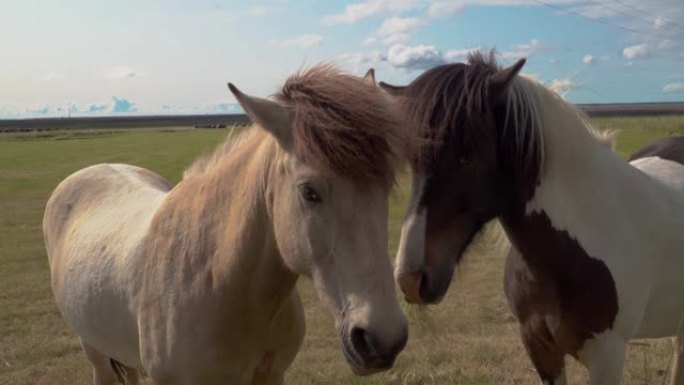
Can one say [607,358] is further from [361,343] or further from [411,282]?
[361,343]

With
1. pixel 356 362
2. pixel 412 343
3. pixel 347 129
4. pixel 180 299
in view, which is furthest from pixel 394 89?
pixel 412 343

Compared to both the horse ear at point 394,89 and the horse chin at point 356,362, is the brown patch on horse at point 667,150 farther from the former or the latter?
the horse chin at point 356,362

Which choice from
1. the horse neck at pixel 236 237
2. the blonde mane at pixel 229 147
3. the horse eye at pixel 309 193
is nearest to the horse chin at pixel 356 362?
the horse eye at pixel 309 193

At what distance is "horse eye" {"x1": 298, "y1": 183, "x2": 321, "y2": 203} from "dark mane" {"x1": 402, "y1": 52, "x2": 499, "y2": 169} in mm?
755

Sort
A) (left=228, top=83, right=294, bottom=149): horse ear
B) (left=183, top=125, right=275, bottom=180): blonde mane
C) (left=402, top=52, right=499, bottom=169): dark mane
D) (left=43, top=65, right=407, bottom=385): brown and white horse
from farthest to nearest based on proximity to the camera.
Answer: (left=402, top=52, right=499, bottom=169): dark mane, (left=183, top=125, right=275, bottom=180): blonde mane, (left=228, top=83, right=294, bottom=149): horse ear, (left=43, top=65, right=407, bottom=385): brown and white horse

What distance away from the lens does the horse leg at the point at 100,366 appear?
162 inches

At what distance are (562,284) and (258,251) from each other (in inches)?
68.8

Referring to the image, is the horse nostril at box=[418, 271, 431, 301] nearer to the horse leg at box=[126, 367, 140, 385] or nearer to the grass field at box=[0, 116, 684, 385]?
the grass field at box=[0, 116, 684, 385]

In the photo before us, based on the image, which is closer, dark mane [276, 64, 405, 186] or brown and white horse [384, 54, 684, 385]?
dark mane [276, 64, 405, 186]

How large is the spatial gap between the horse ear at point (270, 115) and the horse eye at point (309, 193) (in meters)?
0.20

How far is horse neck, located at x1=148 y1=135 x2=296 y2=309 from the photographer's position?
8.06 ft

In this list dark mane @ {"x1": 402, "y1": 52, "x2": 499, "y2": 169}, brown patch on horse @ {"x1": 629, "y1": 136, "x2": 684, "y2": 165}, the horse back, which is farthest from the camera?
brown patch on horse @ {"x1": 629, "y1": 136, "x2": 684, "y2": 165}

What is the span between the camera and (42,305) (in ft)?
24.9

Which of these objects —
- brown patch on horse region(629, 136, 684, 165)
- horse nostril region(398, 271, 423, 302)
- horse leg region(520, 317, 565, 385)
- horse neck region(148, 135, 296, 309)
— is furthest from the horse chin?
brown patch on horse region(629, 136, 684, 165)
